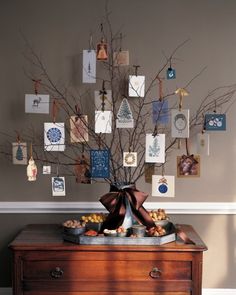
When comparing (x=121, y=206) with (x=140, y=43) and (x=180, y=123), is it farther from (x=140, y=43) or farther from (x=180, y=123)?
(x=140, y=43)

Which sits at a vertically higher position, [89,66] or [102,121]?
[89,66]

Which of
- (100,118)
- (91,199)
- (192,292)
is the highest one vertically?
(100,118)

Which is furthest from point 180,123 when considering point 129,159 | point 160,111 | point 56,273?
point 56,273

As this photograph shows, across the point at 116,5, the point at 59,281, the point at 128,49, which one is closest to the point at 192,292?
the point at 59,281

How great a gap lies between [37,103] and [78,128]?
11.9 inches

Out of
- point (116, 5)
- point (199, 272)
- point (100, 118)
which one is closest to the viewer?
point (199, 272)

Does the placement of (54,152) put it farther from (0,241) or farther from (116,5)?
(116,5)

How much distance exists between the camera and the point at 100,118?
8.69 feet

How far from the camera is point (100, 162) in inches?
103

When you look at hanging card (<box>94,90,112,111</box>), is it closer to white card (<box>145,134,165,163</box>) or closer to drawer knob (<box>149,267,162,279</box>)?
white card (<box>145,134,165,163</box>)

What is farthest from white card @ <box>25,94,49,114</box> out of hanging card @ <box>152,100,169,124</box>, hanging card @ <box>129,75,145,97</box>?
hanging card @ <box>152,100,169,124</box>

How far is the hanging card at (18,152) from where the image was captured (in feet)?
9.14

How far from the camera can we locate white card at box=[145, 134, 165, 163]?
266 centimetres

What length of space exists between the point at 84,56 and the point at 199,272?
4.64ft
